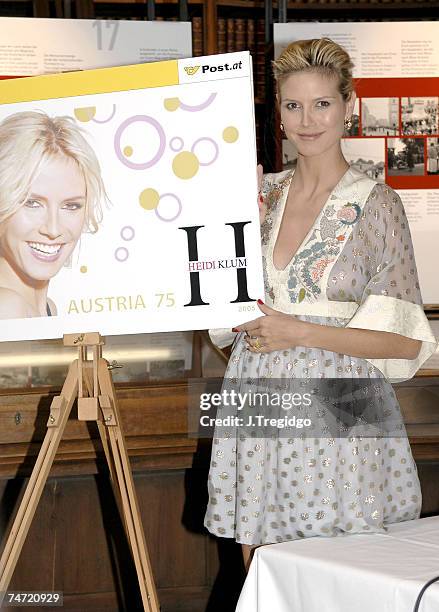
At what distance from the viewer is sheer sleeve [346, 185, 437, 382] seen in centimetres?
188

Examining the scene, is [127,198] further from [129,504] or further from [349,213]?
[129,504]

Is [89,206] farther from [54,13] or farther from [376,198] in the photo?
[54,13]

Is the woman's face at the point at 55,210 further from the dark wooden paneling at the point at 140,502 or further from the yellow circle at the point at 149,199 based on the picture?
the dark wooden paneling at the point at 140,502

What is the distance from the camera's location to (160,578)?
9.49 ft

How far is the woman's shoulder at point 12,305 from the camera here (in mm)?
2107

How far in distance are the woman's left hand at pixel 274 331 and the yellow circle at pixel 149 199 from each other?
0.32 meters

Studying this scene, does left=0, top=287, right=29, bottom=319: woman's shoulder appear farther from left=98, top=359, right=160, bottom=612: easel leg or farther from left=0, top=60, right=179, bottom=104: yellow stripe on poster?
left=0, top=60, right=179, bottom=104: yellow stripe on poster

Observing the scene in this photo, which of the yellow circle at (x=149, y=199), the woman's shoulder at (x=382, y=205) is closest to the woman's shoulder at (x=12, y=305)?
the yellow circle at (x=149, y=199)

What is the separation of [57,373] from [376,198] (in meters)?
1.37

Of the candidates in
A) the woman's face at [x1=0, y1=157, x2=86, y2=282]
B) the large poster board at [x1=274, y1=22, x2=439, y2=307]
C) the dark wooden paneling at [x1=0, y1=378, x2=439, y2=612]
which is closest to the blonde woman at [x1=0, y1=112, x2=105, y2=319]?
the woman's face at [x1=0, y1=157, x2=86, y2=282]

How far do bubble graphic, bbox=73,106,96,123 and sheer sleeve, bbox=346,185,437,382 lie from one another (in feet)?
2.08

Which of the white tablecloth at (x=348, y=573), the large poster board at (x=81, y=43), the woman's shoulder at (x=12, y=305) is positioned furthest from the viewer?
Result: the large poster board at (x=81, y=43)

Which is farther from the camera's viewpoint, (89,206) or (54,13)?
(54,13)

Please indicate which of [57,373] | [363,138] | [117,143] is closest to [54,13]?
[363,138]
